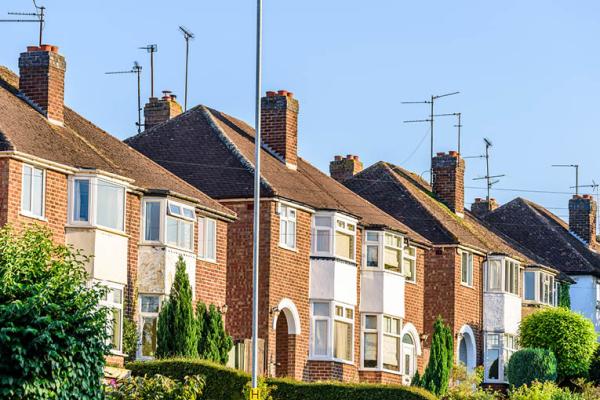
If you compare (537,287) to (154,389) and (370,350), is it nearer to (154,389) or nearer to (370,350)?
(370,350)

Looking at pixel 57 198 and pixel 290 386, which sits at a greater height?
pixel 57 198

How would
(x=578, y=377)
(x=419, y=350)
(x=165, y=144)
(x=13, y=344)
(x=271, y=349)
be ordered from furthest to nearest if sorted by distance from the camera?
(x=578, y=377)
(x=419, y=350)
(x=165, y=144)
(x=271, y=349)
(x=13, y=344)

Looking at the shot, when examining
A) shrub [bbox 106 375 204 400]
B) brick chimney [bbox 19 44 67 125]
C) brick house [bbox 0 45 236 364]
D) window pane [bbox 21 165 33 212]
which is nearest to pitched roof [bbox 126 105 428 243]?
brick house [bbox 0 45 236 364]

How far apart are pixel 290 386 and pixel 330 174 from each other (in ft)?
83.1

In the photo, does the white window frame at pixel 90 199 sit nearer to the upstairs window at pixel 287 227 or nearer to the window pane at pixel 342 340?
the upstairs window at pixel 287 227

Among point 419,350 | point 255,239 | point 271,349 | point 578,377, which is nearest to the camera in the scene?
point 255,239

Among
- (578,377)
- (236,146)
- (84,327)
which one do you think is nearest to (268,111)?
(236,146)

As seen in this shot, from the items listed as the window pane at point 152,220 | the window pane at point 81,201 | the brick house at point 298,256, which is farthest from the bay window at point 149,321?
the window pane at point 81,201

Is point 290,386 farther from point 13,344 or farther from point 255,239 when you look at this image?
point 13,344

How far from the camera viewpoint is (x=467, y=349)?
67.3m

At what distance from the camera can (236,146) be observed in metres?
56.0

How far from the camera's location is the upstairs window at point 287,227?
53875 mm

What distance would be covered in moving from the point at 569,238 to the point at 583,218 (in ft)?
5.22

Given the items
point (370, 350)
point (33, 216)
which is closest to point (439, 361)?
point (370, 350)
